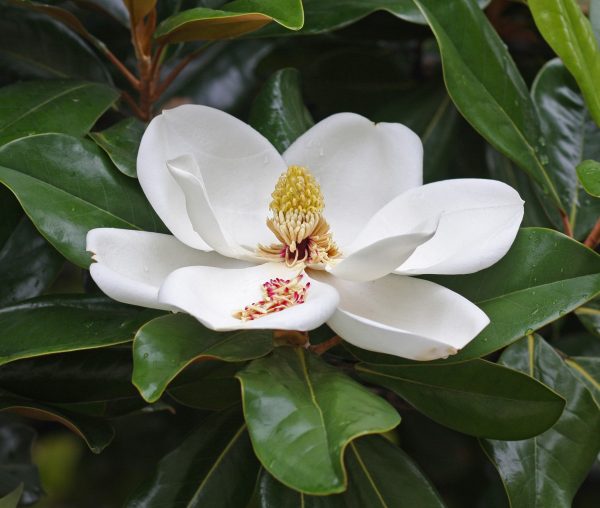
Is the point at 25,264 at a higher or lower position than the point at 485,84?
lower

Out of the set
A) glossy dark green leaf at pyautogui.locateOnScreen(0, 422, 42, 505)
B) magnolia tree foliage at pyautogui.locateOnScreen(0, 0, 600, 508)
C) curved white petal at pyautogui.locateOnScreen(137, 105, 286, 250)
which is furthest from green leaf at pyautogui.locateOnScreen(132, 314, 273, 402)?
glossy dark green leaf at pyautogui.locateOnScreen(0, 422, 42, 505)

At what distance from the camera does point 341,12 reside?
115 cm

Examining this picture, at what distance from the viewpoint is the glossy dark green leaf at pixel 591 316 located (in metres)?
1.07

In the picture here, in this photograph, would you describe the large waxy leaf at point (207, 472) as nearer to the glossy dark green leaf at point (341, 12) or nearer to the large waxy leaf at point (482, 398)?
the large waxy leaf at point (482, 398)

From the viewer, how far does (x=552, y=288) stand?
0.89m

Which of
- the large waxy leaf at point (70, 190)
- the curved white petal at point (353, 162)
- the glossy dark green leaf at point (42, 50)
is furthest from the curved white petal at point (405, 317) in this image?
the glossy dark green leaf at point (42, 50)

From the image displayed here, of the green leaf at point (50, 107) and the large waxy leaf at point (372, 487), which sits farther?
the green leaf at point (50, 107)

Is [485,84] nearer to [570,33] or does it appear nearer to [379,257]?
[570,33]

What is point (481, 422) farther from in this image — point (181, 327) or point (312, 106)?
point (312, 106)

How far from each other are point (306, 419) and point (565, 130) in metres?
0.69

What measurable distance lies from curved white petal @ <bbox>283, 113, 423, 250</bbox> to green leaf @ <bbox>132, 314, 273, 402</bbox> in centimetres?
20

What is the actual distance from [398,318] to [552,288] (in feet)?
0.53

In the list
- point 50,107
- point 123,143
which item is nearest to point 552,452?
point 123,143

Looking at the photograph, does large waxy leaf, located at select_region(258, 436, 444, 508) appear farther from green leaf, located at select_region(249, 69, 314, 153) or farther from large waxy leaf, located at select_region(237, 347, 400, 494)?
green leaf, located at select_region(249, 69, 314, 153)
